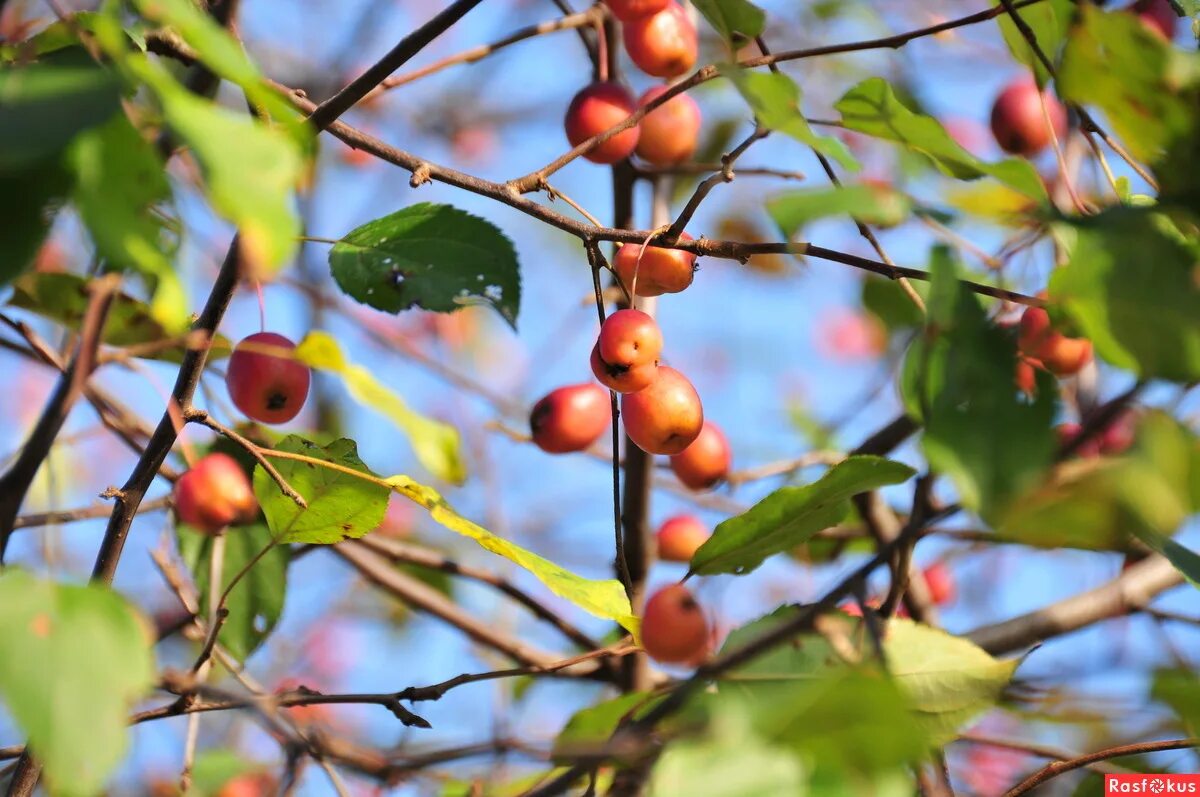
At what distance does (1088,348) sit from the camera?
3.17 ft

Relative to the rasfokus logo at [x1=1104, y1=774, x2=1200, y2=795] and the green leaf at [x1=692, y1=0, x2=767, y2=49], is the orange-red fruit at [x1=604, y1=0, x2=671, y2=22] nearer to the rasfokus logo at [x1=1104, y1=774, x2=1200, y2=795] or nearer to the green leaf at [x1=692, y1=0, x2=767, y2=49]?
the green leaf at [x1=692, y1=0, x2=767, y2=49]

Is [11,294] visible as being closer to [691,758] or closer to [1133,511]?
[691,758]

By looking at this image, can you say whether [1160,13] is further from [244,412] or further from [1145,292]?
[244,412]

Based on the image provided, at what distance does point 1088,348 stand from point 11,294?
3.42 ft

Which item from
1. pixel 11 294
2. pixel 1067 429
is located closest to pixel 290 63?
pixel 11 294

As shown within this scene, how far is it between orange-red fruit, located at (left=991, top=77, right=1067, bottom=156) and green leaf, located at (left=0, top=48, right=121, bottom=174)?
111cm

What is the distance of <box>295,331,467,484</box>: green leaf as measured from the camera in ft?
2.30

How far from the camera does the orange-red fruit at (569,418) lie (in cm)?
110

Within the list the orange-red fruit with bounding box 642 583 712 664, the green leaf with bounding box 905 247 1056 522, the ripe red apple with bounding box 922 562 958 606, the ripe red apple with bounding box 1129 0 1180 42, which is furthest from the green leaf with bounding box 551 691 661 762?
the ripe red apple with bounding box 1129 0 1180 42

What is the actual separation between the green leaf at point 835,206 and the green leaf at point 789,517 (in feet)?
0.64

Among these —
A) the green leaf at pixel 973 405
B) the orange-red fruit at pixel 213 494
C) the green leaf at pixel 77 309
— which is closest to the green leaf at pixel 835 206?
the green leaf at pixel 973 405

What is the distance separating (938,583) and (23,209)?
1.23 m

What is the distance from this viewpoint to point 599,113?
105 centimetres

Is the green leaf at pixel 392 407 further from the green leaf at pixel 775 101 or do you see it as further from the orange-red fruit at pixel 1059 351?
the orange-red fruit at pixel 1059 351
